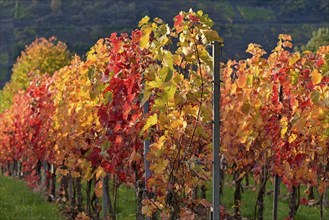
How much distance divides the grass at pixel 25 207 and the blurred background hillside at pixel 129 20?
96222 millimetres

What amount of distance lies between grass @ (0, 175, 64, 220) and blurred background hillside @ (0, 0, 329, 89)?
316ft

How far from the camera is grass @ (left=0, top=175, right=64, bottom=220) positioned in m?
11.2

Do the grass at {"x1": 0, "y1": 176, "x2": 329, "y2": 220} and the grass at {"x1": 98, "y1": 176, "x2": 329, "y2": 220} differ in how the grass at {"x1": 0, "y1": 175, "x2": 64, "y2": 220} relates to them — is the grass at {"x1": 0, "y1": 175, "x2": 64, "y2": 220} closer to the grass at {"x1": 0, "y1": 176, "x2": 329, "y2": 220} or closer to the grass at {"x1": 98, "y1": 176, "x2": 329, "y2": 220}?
the grass at {"x1": 0, "y1": 176, "x2": 329, "y2": 220}

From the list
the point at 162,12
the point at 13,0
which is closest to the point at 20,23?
the point at 13,0

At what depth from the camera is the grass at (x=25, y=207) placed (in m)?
11.2

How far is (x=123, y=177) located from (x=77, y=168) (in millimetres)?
3138

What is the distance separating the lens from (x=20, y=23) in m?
126

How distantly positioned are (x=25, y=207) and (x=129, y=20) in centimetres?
11204

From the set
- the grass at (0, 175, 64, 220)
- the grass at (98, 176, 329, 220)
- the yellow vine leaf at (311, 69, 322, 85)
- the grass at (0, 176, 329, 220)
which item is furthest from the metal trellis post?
the grass at (0, 175, 64, 220)

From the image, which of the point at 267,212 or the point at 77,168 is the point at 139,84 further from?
the point at 267,212

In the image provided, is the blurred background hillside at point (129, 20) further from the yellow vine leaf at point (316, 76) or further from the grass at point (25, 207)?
the yellow vine leaf at point (316, 76)

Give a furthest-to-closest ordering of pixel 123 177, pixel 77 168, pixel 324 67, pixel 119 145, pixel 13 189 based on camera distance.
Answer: pixel 13 189, pixel 77 168, pixel 123 177, pixel 119 145, pixel 324 67

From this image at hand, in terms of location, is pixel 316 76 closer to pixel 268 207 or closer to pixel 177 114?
pixel 177 114

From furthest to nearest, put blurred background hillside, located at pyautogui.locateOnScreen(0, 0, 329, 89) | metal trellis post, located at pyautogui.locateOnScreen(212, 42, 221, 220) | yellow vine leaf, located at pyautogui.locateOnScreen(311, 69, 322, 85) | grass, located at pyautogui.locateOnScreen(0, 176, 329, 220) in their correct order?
1. blurred background hillside, located at pyautogui.locateOnScreen(0, 0, 329, 89)
2. grass, located at pyautogui.locateOnScreen(0, 176, 329, 220)
3. yellow vine leaf, located at pyautogui.locateOnScreen(311, 69, 322, 85)
4. metal trellis post, located at pyautogui.locateOnScreen(212, 42, 221, 220)
